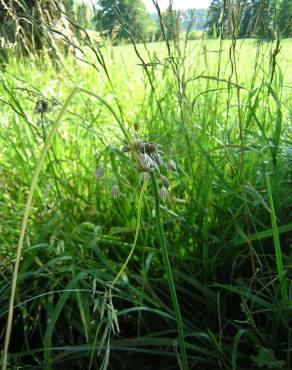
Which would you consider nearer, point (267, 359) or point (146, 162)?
point (146, 162)

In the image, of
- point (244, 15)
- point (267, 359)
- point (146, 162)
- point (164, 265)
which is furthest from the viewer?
point (244, 15)

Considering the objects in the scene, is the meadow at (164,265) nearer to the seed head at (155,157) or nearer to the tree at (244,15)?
the tree at (244,15)

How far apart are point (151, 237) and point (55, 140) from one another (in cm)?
79

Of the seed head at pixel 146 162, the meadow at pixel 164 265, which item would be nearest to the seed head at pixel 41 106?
the meadow at pixel 164 265

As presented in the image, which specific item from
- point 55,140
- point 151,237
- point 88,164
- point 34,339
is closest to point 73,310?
point 34,339

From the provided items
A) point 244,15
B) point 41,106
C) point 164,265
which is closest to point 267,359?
point 164,265

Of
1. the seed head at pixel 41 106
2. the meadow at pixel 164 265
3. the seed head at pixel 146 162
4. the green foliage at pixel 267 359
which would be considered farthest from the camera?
the seed head at pixel 41 106

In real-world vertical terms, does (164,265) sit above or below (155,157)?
below

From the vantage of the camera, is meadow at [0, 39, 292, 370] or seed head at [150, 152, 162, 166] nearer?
seed head at [150, 152, 162, 166]

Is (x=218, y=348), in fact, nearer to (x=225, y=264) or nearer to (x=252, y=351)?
(x=252, y=351)

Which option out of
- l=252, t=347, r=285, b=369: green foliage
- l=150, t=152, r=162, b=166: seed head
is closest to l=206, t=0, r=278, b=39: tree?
l=150, t=152, r=162, b=166: seed head

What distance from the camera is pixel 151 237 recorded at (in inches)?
48.1

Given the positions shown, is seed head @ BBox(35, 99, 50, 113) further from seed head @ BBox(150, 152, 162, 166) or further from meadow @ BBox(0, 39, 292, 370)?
seed head @ BBox(150, 152, 162, 166)

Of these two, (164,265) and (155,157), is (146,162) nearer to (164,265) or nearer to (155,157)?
(155,157)
